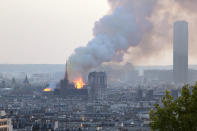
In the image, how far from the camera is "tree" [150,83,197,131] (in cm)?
2981

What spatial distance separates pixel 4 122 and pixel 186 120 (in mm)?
43182

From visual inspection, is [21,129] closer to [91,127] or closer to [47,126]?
[47,126]

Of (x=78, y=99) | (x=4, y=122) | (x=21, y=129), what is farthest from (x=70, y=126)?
(x=78, y=99)

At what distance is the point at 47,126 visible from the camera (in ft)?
278

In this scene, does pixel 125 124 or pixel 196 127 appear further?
pixel 125 124

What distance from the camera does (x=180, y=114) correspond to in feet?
100

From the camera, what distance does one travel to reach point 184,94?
30.3 metres

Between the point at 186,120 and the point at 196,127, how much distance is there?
2.16 feet

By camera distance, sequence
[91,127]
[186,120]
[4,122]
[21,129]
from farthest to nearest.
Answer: [91,127]
[21,129]
[4,122]
[186,120]

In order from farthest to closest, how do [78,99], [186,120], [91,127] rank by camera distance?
1. [78,99]
2. [91,127]
3. [186,120]

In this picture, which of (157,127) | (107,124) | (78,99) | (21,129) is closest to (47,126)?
(21,129)

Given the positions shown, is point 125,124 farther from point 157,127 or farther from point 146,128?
point 157,127

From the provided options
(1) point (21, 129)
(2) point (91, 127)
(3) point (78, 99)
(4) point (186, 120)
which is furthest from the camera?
(3) point (78, 99)

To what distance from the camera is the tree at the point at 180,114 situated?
29.8 meters
